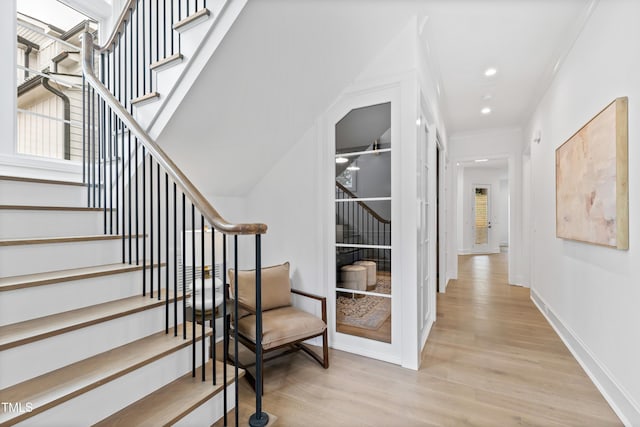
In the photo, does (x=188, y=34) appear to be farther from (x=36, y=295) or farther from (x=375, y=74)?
(x=36, y=295)

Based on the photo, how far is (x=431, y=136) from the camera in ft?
11.3

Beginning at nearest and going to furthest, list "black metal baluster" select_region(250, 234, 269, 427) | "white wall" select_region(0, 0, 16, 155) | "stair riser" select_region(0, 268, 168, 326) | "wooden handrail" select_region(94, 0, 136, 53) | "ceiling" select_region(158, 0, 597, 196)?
1. "stair riser" select_region(0, 268, 168, 326)
2. "black metal baluster" select_region(250, 234, 269, 427)
3. "ceiling" select_region(158, 0, 597, 196)
4. "wooden handrail" select_region(94, 0, 136, 53)
5. "white wall" select_region(0, 0, 16, 155)

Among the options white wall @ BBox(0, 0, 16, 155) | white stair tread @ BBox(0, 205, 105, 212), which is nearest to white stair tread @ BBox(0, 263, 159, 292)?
white stair tread @ BBox(0, 205, 105, 212)

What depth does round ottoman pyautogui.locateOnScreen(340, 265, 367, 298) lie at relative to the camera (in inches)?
109

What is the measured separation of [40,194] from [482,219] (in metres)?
9.81

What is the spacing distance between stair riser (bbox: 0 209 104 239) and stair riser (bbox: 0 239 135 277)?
23 cm

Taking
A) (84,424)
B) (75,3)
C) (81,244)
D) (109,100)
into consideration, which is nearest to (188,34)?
(109,100)

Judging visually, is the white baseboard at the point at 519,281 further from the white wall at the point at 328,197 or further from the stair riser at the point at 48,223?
the stair riser at the point at 48,223

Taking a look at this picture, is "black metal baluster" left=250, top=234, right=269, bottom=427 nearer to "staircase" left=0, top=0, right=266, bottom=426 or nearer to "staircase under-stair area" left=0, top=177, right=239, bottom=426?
"staircase" left=0, top=0, right=266, bottom=426

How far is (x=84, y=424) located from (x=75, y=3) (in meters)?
3.50

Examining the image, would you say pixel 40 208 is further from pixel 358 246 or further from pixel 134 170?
pixel 358 246

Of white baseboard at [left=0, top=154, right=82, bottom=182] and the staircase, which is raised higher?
white baseboard at [left=0, top=154, right=82, bottom=182]

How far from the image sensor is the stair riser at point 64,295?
4.71 ft

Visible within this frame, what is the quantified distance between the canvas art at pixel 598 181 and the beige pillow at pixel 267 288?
2408mm
